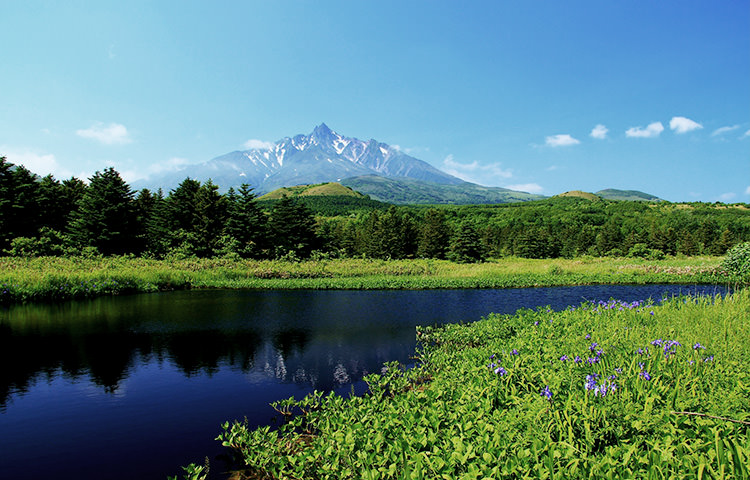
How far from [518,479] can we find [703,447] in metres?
1.70

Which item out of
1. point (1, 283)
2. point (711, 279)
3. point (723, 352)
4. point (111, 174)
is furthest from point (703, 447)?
point (111, 174)

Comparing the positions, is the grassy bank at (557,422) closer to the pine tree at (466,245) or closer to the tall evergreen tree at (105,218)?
the tall evergreen tree at (105,218)

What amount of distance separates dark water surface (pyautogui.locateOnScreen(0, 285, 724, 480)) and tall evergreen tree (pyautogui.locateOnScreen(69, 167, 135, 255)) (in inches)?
710

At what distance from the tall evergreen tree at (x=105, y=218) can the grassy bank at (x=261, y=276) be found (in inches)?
217

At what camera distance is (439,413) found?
4.65m

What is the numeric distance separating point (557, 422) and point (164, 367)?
932 cm

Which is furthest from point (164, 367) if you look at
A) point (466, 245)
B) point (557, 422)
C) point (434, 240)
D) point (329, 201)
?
point (329, 201)

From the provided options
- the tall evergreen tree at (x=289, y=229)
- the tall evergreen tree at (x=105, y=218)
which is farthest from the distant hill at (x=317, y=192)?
the tall evergreen tree at (x=105, y=218)

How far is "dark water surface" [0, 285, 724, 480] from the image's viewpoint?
604 centimetres

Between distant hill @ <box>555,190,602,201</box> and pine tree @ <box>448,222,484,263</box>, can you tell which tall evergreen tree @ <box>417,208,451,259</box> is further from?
distant hill @ <box>555,190,602,201</box>

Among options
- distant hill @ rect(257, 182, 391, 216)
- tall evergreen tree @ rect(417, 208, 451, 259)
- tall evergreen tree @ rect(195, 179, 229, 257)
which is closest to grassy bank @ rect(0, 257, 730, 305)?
tall evergreen tree @ rect(195, 179, 229, 257)

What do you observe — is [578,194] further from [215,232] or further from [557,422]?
[557,422]

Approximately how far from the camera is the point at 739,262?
26.8 metres

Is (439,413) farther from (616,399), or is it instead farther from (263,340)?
(263,340)
